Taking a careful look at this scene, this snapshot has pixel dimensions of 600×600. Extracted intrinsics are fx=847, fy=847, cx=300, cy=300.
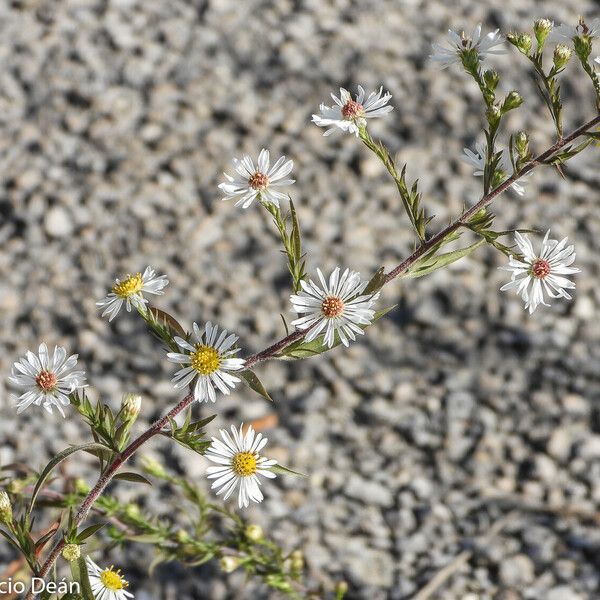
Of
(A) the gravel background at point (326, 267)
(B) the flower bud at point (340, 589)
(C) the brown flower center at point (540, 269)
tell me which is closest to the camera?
(C) the brown flower center at point (540, 269)

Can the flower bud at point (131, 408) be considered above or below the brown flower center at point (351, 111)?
below

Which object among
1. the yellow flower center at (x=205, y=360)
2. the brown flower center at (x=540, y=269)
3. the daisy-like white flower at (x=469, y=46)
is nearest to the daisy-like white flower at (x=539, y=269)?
the brown flower center at (x=540, y=269)

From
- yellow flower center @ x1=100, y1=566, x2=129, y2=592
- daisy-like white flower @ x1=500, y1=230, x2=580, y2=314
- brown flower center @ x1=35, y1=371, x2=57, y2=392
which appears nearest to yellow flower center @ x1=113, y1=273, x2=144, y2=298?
brown flower center @ x1=35, y1=371, x2=57, y2=392

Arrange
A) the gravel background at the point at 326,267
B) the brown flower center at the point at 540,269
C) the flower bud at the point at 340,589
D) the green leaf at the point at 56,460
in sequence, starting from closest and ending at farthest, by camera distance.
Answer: the green leaf at the point at 56,460
the brown flower center at the point at 540,269
the flower bud at the point at 340,589
the gravel background at the point at 326,267

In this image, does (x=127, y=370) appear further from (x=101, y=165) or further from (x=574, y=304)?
(x=574, y=304)

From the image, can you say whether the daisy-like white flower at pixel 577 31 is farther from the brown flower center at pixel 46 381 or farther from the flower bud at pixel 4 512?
the flower bud at pixel 4 512

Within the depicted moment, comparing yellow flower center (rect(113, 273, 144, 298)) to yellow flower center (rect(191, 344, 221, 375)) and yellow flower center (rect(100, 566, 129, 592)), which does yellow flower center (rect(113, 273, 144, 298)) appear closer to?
yellow flower center (rect(191, 344, 221, 375))

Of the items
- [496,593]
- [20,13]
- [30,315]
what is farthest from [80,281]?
[496,593]
